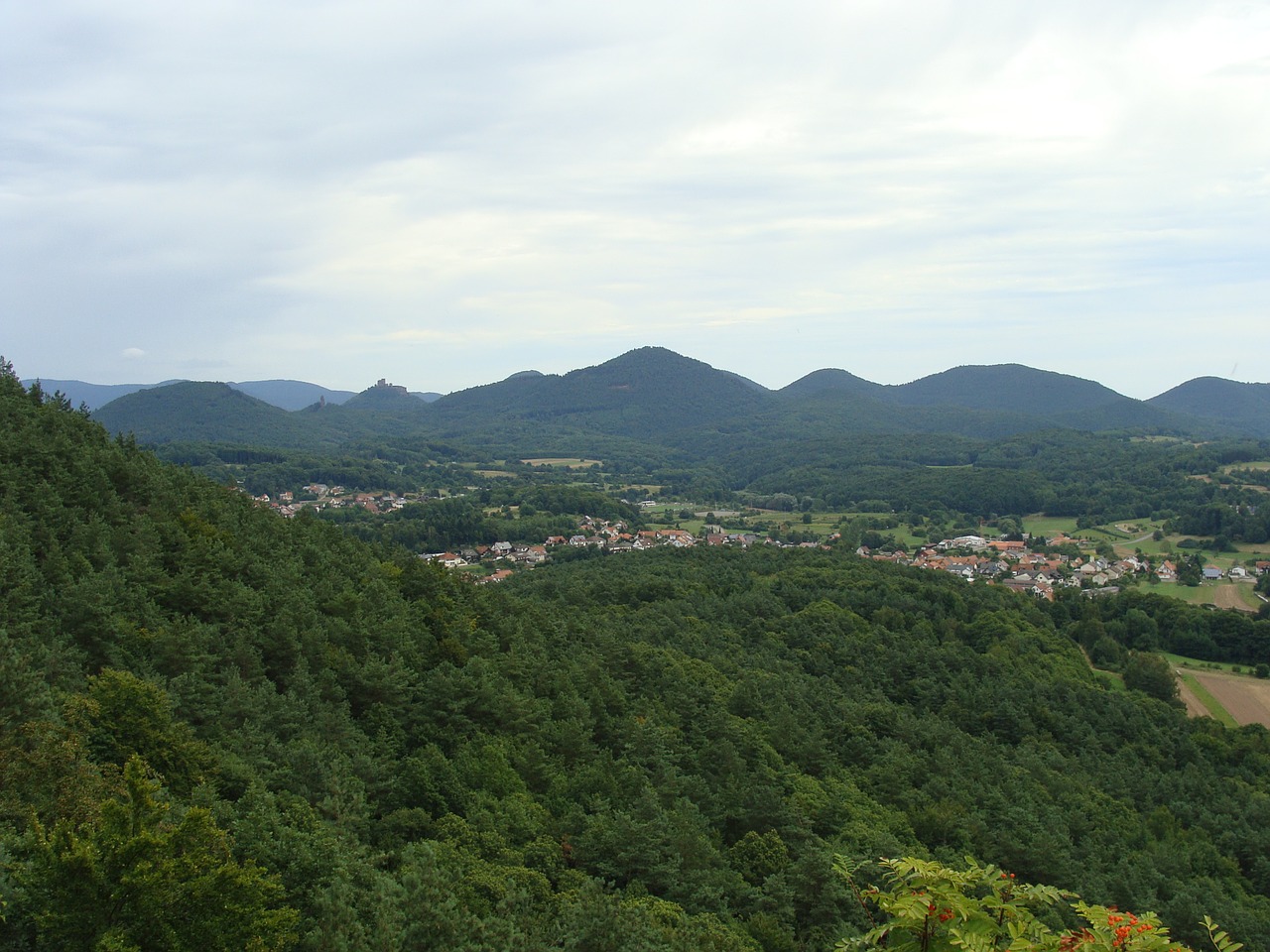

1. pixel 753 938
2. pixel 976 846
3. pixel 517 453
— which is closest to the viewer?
pixel 753 938

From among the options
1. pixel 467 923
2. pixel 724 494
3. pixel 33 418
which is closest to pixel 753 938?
pixel 467 923

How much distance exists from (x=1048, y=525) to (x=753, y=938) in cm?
10767

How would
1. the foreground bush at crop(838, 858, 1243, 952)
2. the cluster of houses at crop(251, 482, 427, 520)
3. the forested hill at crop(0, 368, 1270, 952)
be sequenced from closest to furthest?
the foreground bush at crop(838, 858, 1243, 952) → the forested hill at crop(0, 368, 1270, 952) → the cluster of houses at crop(251, 482, 427, 520)

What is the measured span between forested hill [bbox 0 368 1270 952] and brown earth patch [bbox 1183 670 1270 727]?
6.07 meters

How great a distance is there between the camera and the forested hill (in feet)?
31.8

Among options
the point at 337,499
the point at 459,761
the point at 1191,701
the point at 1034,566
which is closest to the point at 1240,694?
the point at 1191,701

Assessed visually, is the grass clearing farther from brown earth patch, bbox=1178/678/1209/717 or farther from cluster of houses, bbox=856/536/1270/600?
cluster of houses, bbox=856/536/1270/600

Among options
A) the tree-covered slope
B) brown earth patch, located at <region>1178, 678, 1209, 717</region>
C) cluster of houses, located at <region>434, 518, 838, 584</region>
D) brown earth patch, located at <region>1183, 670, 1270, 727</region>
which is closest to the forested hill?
brown earth patch, located at <region>1178, 678, 1209, 717</region>

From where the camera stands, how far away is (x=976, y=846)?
22234mm

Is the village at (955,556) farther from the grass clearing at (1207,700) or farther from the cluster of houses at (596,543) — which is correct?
the grass clearing at (1207,700)

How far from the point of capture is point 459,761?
55.6ft

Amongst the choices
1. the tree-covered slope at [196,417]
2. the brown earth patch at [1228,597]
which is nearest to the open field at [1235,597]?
the brown earth patch at [1228,597]

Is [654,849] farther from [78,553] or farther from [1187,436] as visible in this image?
[1187,436]

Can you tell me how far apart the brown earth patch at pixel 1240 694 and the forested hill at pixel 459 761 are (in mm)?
6072
